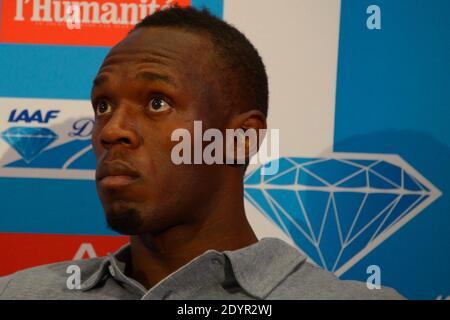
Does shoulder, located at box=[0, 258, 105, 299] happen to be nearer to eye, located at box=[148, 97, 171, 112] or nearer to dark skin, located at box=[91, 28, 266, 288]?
dark skin, located at box=[91, 28, 266, 288]

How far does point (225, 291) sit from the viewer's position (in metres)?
1.34

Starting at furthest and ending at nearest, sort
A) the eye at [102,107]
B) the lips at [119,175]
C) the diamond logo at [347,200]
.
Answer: the diamond logo at [347,200] → the eye at [102,107] → the lips at [119,175]

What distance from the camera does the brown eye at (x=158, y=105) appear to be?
138cm

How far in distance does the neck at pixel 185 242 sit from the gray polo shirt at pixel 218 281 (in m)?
0.05

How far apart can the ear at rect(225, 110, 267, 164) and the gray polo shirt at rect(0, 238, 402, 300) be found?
175 mm

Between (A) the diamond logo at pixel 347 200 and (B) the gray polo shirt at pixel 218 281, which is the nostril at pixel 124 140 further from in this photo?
(A) the diamond logo at pixel 347 200

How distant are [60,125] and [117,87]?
0.48m

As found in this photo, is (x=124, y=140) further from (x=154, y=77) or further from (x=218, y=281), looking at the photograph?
(x=218, y=281)

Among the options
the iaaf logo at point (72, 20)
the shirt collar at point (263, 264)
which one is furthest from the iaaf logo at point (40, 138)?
the shirt collar at point (263, 264)

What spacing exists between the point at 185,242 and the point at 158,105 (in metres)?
0.26

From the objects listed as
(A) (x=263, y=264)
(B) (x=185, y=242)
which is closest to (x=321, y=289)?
(A) (x=263, y=264)

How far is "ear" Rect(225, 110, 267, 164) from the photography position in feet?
4.80

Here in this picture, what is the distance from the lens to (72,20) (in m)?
1.83

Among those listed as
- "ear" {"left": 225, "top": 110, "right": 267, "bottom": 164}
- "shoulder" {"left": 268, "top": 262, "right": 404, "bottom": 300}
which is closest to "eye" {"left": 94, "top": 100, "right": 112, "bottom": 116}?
"ear" {"left": 225, "top": 110, "right": 267, "bottom": 164}
